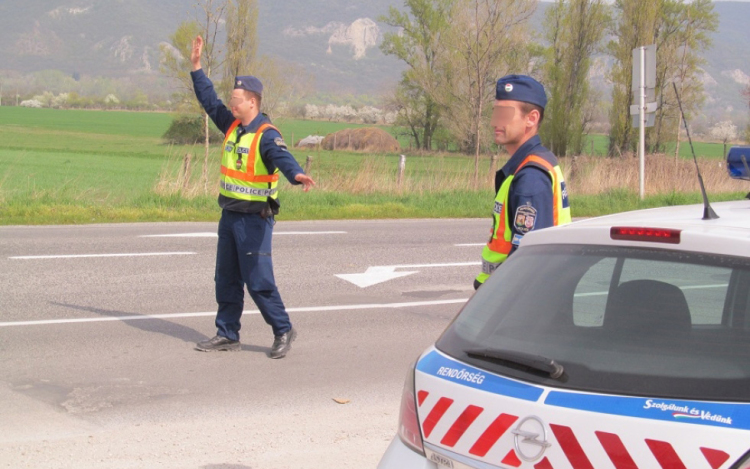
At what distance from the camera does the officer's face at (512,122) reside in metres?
4.15

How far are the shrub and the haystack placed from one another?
8419mm

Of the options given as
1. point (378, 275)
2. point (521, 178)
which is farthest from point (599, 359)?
point (378, 275)

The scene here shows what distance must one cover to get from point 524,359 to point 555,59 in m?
59.2

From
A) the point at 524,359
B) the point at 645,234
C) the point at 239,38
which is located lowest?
the point at 524,359

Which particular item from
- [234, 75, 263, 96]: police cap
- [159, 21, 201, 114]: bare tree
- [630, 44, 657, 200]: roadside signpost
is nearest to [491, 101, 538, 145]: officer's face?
[234, 75, 263, 96]: police cap

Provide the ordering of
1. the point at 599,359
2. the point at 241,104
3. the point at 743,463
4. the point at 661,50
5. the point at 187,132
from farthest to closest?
1. the point at 187,132
2. the point at 661,50
3. the point at 241,104
4. the point at 599,359
5. the point at 743,463

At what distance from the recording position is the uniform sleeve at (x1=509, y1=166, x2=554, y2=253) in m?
3.88

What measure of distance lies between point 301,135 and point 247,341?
253ft

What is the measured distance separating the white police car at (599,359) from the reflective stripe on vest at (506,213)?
37.3 inches

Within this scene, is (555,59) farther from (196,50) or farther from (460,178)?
(196,50)

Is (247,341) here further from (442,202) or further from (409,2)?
(409,2)

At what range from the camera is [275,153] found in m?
6.22

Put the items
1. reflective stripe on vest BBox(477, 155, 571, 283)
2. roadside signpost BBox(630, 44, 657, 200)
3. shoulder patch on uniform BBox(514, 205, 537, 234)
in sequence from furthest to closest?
roadside signpost BBox(630, 44, 657, 200) < reflective stripe on vest BBox(477, 155, 571, 283) < shoulder patch on uniform BBox(514, 205, 537, 234)

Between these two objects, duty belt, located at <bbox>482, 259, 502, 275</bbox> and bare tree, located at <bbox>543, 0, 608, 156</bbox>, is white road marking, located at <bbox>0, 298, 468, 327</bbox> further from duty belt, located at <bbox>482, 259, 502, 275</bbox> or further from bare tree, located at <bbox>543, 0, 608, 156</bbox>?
bare tree, located at <bbox>543, 0, 608, 156</bbox>
